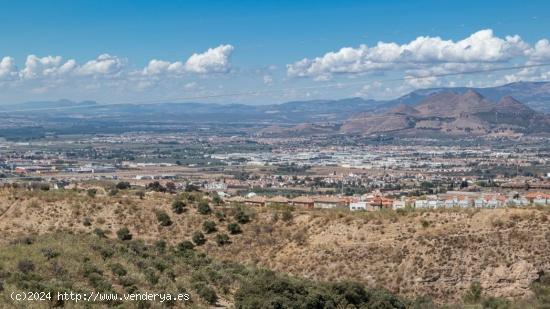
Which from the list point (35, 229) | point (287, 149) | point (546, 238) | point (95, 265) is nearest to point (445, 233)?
point (546, 238)

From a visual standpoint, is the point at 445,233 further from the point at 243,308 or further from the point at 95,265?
the point at 95,265

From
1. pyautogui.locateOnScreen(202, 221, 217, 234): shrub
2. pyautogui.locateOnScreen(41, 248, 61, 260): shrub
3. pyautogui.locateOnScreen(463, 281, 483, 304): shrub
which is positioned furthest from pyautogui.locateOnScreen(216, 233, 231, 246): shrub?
pyautogui.locateOnScreen(41, 248, 61, 260): shrub

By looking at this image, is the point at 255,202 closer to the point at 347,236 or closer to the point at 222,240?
the point at 222,240

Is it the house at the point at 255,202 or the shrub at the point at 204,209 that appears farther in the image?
the house at the point at 255,202

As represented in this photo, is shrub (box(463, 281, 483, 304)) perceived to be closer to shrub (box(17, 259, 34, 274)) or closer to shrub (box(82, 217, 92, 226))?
shrub (box(17, 259, 34, 274))

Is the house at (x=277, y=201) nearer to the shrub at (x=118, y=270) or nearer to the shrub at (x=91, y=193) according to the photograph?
the shrub at (x=91, y=193)

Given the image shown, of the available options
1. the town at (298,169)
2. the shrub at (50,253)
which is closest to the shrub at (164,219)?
the town at (298,169)
